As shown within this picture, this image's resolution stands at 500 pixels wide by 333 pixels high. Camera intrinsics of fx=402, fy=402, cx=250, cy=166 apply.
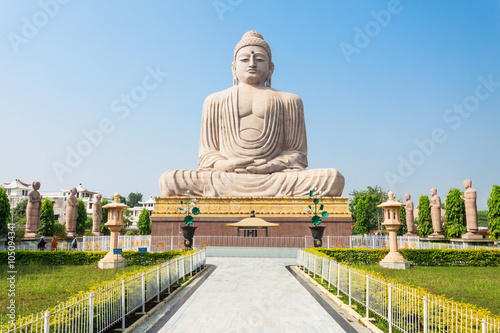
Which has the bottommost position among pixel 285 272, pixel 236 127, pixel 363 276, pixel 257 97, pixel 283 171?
pixel 285 272

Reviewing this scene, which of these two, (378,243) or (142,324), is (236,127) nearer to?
(378,243)

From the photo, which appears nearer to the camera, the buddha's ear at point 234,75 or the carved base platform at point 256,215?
the carved base platform at point 256,215

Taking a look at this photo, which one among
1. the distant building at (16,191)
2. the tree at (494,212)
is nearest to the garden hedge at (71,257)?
Answer: the tree at (494,212)

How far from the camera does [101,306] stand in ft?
16.4

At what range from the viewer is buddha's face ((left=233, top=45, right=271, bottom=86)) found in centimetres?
2495

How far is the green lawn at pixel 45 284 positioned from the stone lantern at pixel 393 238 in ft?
26.7

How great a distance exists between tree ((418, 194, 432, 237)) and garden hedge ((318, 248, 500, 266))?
16756 millimetres

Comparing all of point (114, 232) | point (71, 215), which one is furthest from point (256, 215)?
point (71, 215)

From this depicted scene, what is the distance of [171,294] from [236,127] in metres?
17.0

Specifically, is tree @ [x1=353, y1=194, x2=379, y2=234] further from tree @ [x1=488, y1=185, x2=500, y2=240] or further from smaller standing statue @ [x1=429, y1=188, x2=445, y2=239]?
tree @ [x1=488, y1=185, x2=500, y2=240]

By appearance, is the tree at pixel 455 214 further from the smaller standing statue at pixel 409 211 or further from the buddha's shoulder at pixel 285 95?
the buddha's shoulder at pixel 285 95

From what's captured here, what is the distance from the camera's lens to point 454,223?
2552cm

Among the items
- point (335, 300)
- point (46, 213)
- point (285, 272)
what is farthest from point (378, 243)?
point (46, 213)

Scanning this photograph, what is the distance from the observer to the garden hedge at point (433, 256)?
13.8 m
